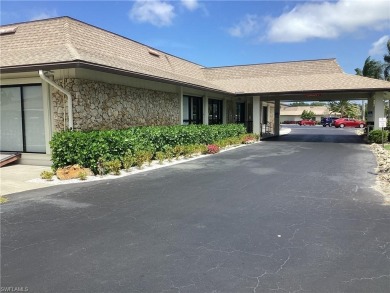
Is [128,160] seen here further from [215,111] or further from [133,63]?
[215,111]

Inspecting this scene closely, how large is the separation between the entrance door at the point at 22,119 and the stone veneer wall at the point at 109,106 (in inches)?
37.4

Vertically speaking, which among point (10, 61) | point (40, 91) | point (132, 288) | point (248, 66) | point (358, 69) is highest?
point (358, 69)

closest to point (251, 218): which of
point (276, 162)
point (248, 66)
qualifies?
point (276, 162)

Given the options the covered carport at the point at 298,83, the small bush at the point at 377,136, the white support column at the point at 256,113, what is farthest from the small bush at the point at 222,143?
the small bush at the point at 377,136

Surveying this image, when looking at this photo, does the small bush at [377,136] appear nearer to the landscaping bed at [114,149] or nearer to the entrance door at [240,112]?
the entrance door at [240,112]

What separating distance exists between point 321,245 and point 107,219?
3.53 metres

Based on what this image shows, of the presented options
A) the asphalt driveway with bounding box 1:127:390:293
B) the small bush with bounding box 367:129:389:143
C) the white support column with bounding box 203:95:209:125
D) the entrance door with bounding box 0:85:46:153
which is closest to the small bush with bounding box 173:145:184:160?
the entrance door with bounding box 0:85:46:153

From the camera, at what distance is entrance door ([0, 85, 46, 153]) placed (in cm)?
1226

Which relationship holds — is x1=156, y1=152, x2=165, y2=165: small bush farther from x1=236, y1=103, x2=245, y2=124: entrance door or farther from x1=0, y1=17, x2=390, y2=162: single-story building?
x1=236, y1=103, x2=245, y2=124: entrance door

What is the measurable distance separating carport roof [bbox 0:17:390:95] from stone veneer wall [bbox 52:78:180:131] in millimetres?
987

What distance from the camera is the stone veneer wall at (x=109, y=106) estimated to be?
11539mm

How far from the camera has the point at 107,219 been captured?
5914 millimetres

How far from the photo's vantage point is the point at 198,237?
198 inches

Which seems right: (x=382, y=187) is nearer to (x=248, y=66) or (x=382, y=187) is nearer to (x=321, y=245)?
(x=321, y=245)
